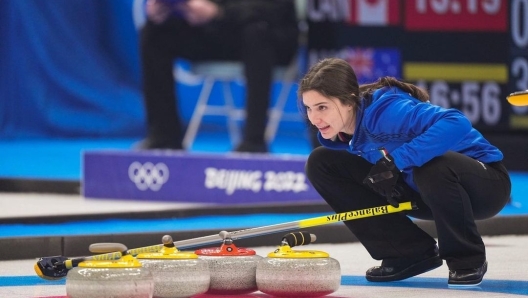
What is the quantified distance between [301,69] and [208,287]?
4.22 meters

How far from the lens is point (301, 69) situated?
284 inches

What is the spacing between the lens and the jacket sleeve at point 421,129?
130 inches

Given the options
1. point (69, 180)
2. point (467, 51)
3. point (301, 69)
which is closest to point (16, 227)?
point (69, 180)

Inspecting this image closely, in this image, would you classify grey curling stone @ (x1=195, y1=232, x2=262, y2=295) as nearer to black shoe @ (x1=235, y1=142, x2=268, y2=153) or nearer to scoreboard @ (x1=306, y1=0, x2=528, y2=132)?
black shoe @ (x1=235, y1=142, x2=268, y2=153)

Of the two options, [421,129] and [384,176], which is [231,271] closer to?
[384,176]

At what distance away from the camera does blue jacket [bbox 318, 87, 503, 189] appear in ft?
10.9

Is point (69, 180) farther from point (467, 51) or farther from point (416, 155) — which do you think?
point (416, 155)

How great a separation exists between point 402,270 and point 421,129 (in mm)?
528

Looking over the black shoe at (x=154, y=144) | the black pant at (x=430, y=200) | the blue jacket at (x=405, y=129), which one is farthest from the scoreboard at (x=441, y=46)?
the blue jacket at (x=405, y=129)

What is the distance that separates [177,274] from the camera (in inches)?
118

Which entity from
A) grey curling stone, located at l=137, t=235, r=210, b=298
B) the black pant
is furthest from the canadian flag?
grey curling stone, located at l=137, t=235, r=210, b=298

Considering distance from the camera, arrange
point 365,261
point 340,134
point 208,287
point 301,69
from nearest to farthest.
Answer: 1. point 208,287
2. point 340,134
3. point 365,261
4. point 301,69

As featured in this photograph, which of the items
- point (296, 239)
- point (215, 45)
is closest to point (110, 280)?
point (296, 239)

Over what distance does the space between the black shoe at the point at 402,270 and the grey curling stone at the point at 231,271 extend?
54 cm
